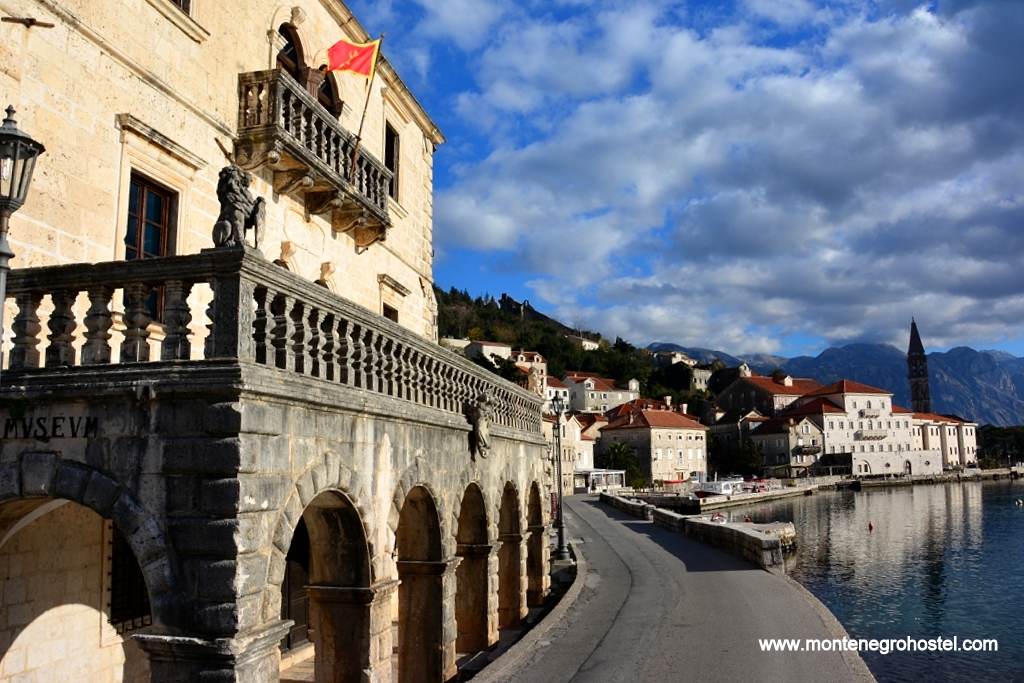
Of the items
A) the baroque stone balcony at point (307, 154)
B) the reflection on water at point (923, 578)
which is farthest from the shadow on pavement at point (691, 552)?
the baroque stone balcony at point (307, 154)

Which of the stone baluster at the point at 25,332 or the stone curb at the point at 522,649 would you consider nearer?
the stone baluster at the point at 25,332

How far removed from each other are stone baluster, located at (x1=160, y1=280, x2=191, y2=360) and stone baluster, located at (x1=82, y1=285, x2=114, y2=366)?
60cm

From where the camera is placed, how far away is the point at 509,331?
160 meters

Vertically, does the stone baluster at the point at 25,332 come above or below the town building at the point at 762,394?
below

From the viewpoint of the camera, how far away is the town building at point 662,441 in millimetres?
98125

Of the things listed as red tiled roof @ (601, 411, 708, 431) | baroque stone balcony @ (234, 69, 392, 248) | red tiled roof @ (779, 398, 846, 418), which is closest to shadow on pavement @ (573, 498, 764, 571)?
baroque stone balcony @ (234, 69, 392, 248)

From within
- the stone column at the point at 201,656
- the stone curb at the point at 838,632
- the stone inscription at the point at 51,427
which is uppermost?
the stone inscription at the point at 51,427

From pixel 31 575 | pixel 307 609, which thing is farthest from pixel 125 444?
pixel 307 609

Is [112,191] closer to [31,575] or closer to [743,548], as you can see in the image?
[31,575]

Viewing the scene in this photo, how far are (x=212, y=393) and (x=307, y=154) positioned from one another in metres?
7.18

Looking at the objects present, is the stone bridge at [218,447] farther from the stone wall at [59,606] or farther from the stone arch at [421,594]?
the stone arch at [421,594]

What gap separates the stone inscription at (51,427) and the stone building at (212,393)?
24 millimetres

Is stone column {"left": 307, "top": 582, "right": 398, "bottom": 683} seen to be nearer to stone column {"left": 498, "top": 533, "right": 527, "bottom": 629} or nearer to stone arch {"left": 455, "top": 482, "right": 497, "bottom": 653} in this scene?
stone arch {"left": 455, "top": 482, "right": 497, "bottom": 653}

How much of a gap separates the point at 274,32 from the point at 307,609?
10714mm
